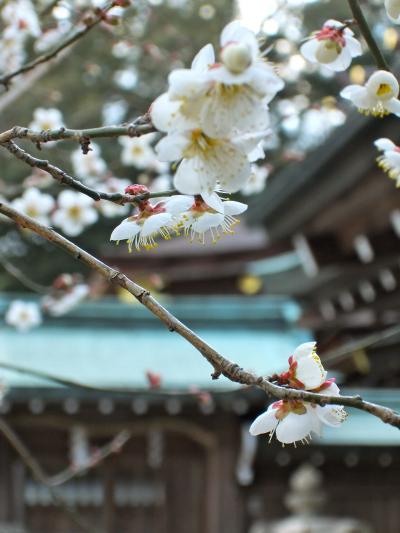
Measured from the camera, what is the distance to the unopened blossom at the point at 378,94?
145 cm

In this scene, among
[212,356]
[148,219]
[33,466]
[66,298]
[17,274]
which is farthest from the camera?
[66,298]

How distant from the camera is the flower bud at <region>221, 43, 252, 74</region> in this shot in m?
1.07

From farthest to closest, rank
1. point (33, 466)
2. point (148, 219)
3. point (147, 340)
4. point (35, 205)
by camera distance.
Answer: point (147, 340) < point (35, 205) < point (33, 466) < point (148, 219)

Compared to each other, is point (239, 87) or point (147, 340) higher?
point (147, 340)

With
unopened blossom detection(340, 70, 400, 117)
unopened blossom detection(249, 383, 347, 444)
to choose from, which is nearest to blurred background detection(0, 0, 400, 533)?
unopened blossom detection(340, 70, 400, 117)

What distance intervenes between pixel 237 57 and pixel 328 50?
0.42m

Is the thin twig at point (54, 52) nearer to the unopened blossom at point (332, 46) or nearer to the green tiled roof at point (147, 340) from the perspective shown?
the unopened blossom at point (332, 46)

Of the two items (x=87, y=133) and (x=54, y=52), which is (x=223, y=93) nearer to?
(x=87, y=133)

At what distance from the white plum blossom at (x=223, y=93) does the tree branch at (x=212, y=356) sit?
26 centimetres

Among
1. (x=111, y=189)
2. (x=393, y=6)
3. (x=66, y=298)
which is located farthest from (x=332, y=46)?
(x=66, y=298)

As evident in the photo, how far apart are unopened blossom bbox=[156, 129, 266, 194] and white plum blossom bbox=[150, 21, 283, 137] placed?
2 cm

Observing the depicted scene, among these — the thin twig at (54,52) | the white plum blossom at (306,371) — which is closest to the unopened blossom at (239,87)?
the white plum blossom at (306,371)

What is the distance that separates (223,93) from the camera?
1127mm

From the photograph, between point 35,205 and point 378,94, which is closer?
point 378,94
